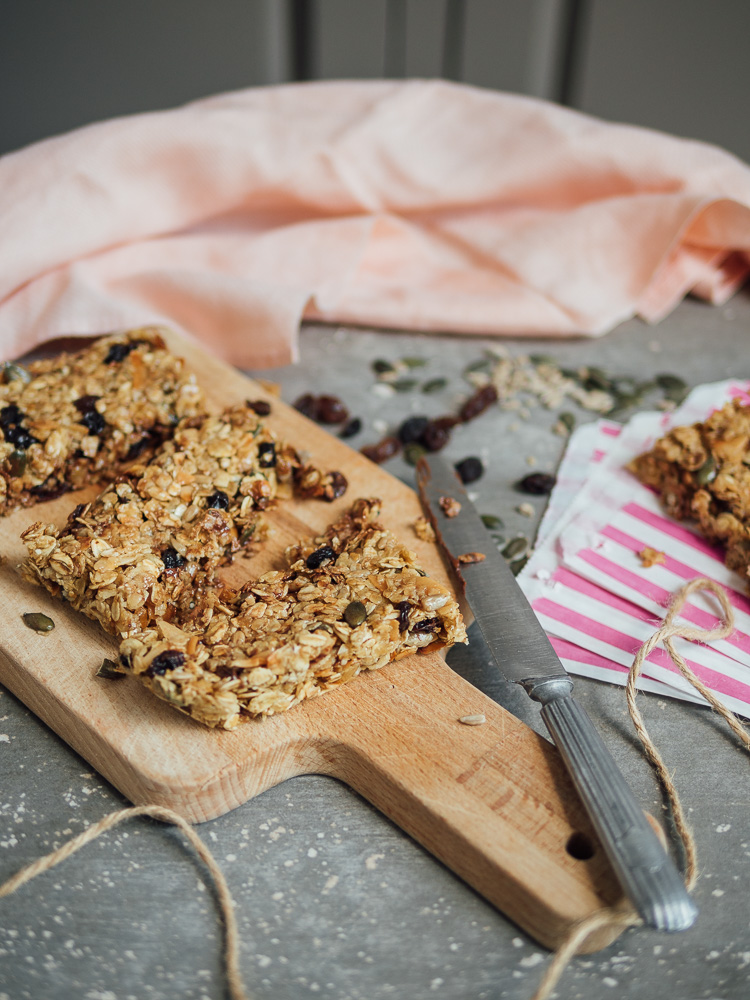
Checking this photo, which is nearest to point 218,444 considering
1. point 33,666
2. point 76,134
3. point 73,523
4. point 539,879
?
point 73,523

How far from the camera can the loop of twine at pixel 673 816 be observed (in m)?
1.24

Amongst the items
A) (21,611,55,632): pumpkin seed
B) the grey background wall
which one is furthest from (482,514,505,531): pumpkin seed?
the grey background wall

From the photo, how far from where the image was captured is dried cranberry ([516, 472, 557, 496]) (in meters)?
2.22

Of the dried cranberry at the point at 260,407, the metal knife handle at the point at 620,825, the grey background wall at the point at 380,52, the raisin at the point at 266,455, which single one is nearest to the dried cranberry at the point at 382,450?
the dried cranberry at the point at 260,407

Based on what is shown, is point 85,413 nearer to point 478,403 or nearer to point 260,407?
point 260,407

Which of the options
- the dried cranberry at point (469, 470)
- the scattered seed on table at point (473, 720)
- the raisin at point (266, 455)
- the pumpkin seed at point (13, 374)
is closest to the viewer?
the scattered seed on table at point (473, 720)

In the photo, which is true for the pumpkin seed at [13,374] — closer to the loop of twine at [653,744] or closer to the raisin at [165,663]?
the raisin at [165,663]

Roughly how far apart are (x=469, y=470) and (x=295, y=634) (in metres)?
0.92

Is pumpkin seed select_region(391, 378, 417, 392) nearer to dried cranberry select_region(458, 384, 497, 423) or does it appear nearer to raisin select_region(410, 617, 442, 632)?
dried cranberry select_region(458, 384, 497, 423)

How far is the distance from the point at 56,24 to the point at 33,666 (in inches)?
95.4

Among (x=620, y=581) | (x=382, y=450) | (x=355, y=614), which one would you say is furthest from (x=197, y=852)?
(x=382, y=450)

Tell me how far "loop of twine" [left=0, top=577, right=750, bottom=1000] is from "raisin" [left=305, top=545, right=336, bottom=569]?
0.50 metres

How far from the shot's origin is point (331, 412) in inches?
95.7

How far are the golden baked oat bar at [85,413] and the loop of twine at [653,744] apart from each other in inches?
43.3
